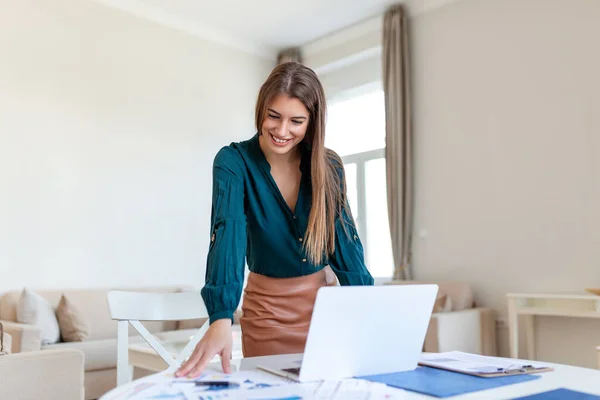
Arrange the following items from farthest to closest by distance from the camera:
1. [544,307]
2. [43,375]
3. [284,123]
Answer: [544,307], [43,375], [284,123]

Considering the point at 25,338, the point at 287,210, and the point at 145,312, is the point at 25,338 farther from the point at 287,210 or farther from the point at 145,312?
the point at 287,210

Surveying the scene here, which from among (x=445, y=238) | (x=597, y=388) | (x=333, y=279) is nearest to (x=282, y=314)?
(x=333, y=279)

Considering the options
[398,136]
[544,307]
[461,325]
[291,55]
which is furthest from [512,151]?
[291,55]

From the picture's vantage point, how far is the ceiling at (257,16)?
548 cm

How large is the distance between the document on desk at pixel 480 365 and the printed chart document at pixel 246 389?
0.75 feet

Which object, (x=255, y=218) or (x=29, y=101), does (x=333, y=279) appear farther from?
(x=29, y=101)

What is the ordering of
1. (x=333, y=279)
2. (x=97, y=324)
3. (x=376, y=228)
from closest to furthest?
(x=333, y=279), (x=97, y=324), (x=376, y=228)

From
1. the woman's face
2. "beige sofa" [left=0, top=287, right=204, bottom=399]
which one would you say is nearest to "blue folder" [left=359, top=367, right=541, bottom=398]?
the woman's face

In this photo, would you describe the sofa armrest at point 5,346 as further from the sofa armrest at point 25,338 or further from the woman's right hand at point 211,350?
the sofa armrest at point 25,338

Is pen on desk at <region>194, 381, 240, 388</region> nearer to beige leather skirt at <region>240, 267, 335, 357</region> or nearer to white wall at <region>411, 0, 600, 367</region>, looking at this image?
beige leather skirt at <region>240, 267, 335, 357</region>

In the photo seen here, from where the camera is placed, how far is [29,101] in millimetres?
4734

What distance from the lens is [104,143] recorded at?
5.17 m

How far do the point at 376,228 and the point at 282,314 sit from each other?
440 centimetres

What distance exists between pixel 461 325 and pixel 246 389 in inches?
135
